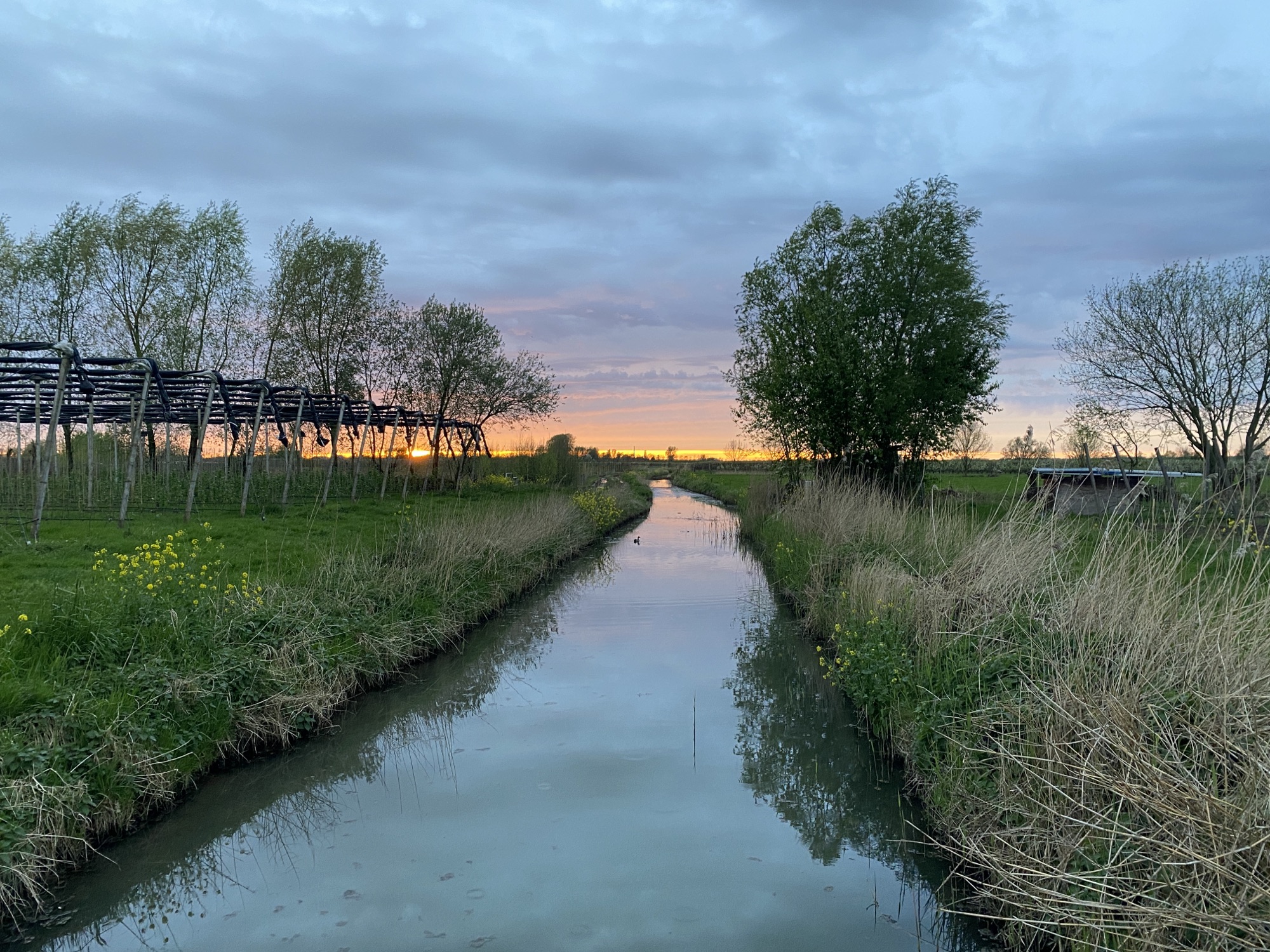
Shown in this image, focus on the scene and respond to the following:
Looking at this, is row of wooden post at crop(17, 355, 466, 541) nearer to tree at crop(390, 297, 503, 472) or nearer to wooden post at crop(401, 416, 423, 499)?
wooden post at crop(401, 416, 423, 499)

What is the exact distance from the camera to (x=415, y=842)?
5.71 metres

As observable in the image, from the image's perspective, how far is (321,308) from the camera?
30.9 metres

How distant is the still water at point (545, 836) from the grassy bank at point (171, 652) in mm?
303

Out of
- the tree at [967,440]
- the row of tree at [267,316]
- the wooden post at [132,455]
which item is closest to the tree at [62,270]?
the row of tree at [267,316]

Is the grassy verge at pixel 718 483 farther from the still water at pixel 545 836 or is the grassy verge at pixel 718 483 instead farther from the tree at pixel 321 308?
the still water at pixel 545 836

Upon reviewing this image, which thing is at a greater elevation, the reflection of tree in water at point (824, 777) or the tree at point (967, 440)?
the tree at point (967, 440)

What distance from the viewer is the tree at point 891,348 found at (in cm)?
2272

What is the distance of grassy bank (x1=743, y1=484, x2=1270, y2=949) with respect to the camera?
3285 mm

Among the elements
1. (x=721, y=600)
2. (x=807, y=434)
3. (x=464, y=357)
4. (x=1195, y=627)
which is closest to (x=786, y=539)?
(x=721, y=600)

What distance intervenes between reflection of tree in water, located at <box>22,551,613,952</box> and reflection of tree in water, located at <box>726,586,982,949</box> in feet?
9.08

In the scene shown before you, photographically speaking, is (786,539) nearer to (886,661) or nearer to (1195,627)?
(886,661)

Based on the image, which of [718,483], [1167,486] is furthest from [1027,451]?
[718,483]

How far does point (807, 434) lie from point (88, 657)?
20038 mm

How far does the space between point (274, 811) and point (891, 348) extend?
2090cm
